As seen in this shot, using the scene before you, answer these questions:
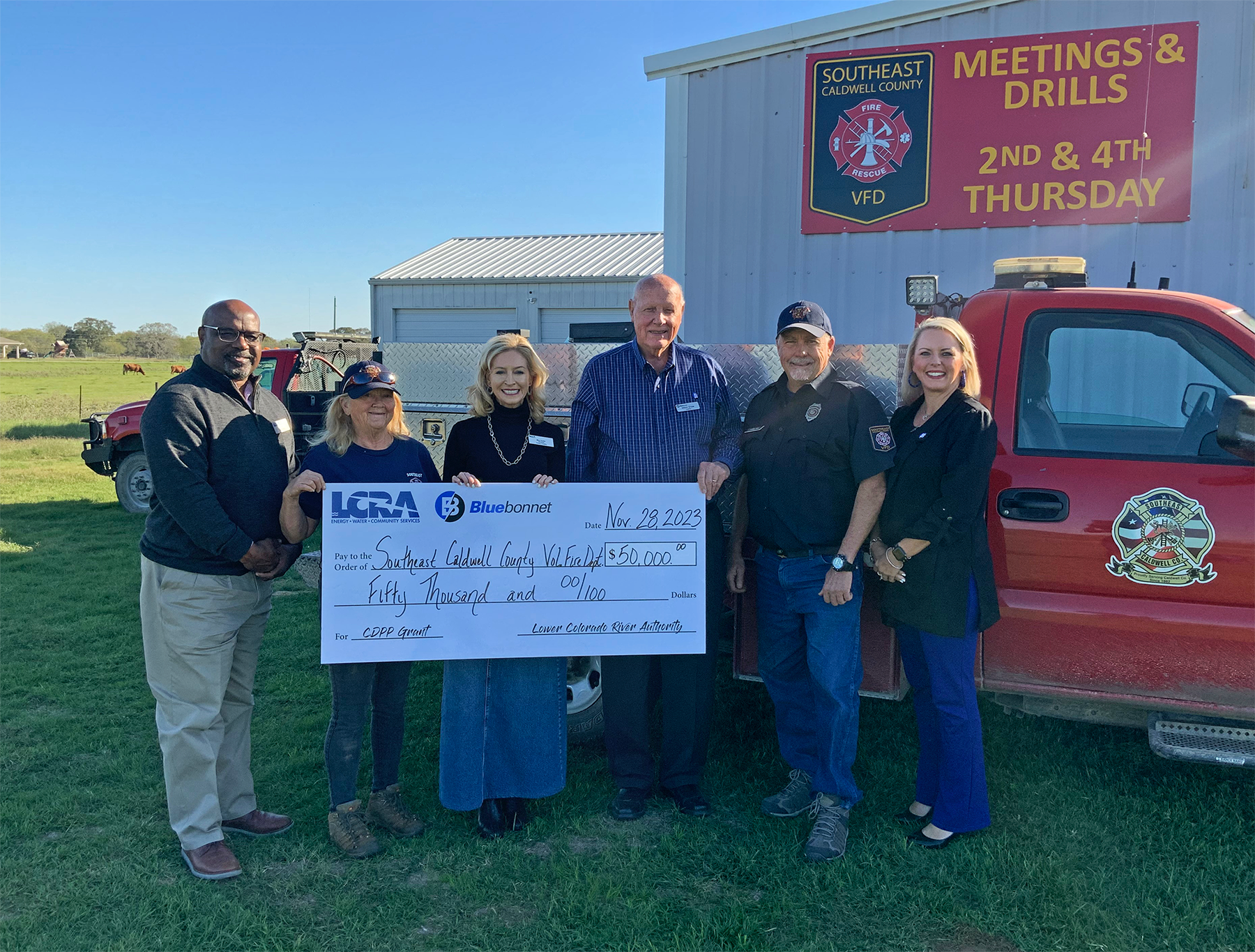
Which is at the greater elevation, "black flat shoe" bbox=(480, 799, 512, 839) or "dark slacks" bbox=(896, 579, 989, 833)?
"dark slacks" bbox=(896, 579, 989, 833)

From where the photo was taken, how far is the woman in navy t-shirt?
3.16 m

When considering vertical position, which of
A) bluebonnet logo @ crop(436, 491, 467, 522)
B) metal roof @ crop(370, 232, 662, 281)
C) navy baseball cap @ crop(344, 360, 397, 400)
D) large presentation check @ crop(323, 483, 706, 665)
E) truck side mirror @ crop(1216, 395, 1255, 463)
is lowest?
large presentation check @ crop(323, 483, 706, 665)

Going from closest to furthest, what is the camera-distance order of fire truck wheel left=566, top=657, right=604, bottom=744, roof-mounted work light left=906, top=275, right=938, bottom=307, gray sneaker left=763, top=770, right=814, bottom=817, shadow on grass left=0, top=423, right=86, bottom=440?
gray sneaker left=763, top=770, right=814, bottom=817 → roof-mounted work light left=906, top=275, right=938, bottom=307 → fire truck wheel left=566, top=657, right=604, bottom=744 → shadow on grass left=0, top=423, right=86, bottom=440

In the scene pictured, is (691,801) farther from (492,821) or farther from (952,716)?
(952,716)

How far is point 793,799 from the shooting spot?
3.53m

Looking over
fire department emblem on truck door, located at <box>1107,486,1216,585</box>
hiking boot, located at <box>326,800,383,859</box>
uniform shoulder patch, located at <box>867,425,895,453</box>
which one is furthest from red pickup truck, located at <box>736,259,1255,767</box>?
hiking boot, located at <box>326,800,383,859</box>

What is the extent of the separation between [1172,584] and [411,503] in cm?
258

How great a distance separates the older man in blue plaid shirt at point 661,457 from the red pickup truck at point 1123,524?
678 millimetres

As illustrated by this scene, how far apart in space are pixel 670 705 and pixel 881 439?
131 cm

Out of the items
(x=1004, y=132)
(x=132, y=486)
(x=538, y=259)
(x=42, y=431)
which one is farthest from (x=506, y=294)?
(x=1004, y=132)

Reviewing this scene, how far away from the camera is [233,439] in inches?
120

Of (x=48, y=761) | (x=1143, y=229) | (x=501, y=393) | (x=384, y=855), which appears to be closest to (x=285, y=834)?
(x=384, y=855)

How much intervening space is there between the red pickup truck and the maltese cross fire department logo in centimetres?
321

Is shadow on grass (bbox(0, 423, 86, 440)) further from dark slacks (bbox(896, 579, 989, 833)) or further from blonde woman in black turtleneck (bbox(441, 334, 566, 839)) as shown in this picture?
dark slacks (bbox(896, 579, 989, 833))
